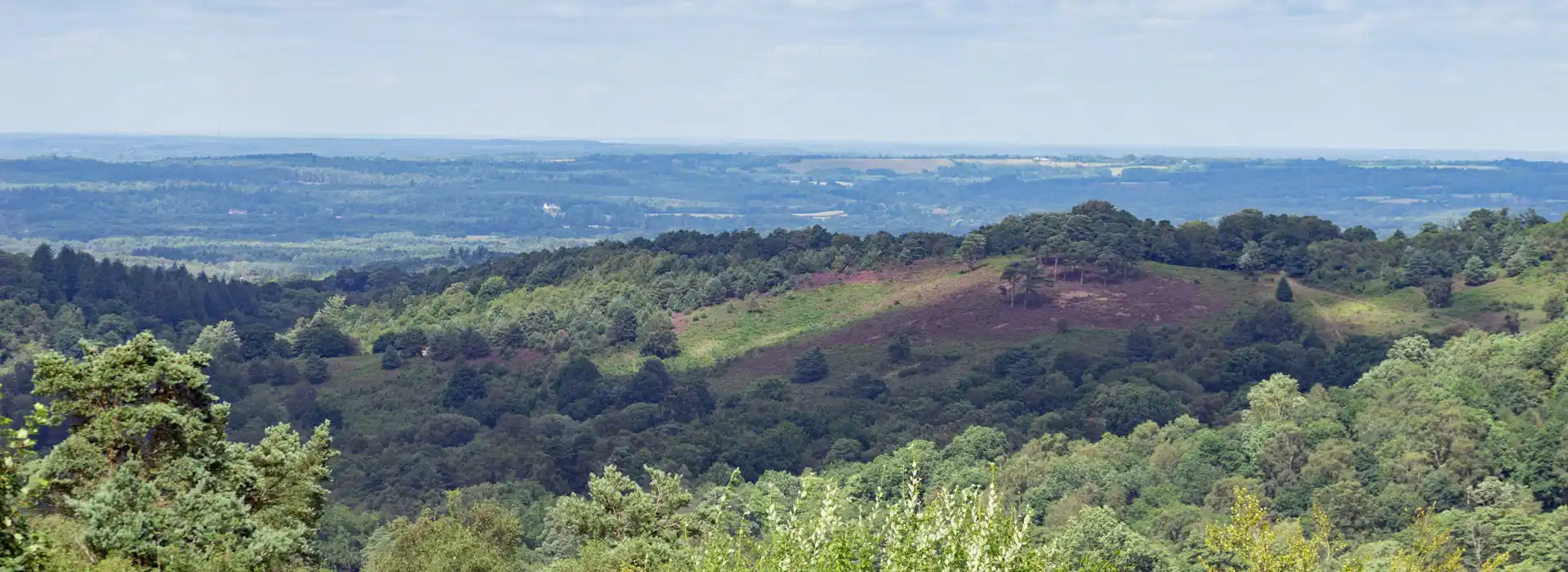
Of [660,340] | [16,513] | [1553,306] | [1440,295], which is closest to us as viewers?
[16,513]

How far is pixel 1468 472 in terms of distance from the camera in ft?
278

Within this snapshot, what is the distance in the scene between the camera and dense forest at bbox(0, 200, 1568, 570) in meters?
39.9

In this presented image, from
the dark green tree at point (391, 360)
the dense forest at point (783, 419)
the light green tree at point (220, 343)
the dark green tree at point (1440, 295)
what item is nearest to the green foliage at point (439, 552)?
the dense forest at point (783, 419)

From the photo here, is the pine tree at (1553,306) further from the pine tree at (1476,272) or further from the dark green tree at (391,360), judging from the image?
the dark green tree at (391,360)

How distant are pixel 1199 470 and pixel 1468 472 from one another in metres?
15.1

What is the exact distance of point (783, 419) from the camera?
12419 centimetres

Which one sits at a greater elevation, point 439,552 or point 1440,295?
point 439,552

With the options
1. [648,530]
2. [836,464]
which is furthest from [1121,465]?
[648,530]

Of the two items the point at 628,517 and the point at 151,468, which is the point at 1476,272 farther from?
the point at 151,468

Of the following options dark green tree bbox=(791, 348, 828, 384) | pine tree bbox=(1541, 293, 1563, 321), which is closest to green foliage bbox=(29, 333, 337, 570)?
dark green tree bbox=(791, 348, 828, 384)

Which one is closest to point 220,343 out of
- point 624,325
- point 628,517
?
point 624,325

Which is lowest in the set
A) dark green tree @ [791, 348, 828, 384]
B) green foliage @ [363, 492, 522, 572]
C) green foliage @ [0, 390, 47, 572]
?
dark green tree @ [791, 348, 828, 384]

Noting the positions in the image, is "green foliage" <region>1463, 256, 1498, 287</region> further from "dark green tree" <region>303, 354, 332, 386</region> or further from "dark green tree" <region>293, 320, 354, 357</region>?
"dark green tree" <region>293, 320, 354, 357</region>

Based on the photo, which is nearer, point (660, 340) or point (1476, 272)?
point (1476, 272)
